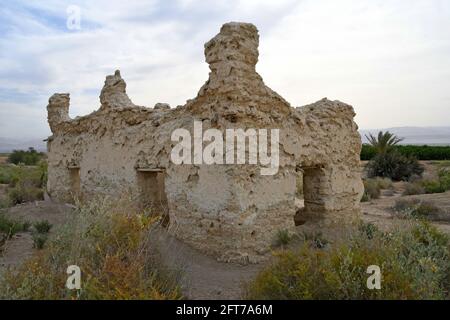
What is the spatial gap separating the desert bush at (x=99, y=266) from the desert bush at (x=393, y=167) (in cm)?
1988

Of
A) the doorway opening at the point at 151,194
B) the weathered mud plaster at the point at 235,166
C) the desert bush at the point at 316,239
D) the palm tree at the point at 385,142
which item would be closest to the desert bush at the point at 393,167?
the palm tree at the point at 385,142

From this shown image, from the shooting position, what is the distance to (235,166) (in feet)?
21.5

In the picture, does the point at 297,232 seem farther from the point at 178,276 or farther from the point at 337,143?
the point at 178,276

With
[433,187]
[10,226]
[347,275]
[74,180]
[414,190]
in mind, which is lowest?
[10,226]

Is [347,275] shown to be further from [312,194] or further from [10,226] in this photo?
[10,226]

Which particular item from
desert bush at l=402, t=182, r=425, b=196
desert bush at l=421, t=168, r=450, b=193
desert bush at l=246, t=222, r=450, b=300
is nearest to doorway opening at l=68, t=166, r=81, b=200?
desert bush at l=246, t=222, r=450, b=300

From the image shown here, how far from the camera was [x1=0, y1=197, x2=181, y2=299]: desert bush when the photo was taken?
3857 millimetres

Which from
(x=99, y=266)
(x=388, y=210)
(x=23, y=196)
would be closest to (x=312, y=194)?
(x=99, y=266)

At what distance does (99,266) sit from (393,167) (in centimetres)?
2099

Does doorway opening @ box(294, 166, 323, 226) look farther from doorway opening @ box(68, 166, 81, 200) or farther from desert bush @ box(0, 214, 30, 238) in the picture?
doorway opening @ box(68, 166, 81, 200)

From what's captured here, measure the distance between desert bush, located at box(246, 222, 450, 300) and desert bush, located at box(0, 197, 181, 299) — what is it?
1090mm

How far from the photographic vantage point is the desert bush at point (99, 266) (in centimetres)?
386

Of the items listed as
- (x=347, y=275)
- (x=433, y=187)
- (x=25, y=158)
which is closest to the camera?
(x=347, y=275)

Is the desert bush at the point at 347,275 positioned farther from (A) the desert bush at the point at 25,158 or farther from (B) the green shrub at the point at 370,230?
(A) the desert bush at the point at 25,158
